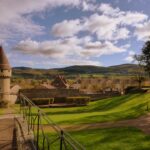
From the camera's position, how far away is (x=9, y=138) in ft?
46.4

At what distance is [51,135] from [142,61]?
27888mm

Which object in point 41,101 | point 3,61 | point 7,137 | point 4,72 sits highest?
point 3,61

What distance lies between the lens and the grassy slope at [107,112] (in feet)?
90.4

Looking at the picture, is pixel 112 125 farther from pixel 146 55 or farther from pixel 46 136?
pixel 146 55

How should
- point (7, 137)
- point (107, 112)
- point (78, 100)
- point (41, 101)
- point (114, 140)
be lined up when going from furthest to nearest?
1. point (78, 100)
2. point (41, 101)
3. point (107, 112)
4. point (114, 140)
5. point (7, 137)

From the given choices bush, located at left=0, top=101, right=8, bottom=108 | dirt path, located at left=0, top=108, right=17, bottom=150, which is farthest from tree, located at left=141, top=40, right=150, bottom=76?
dirt path, located at left=0, top=108, right=17, bottom=150

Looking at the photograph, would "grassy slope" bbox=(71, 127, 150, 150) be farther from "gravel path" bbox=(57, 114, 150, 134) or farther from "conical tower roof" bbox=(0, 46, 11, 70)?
"conical tower roof" bbox=(0, 46, 11, 70)

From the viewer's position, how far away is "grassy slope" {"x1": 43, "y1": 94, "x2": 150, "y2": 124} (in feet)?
90.4

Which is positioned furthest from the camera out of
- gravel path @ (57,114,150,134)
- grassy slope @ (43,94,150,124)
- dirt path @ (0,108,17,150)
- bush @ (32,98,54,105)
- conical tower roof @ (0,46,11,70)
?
conical tower roof @ (0,46,11,70)

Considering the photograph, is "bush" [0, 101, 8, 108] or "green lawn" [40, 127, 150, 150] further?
"bush" [0, 101, 8, 108]

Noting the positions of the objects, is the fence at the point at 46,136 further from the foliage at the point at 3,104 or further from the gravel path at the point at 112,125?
the foliage at the point at 3,104

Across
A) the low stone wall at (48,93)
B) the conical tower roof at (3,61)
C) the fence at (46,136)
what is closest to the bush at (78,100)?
the low stone wall at (48,93)

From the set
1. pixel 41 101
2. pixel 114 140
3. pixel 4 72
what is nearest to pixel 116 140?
pixel 114 140

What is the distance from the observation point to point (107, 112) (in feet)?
111
